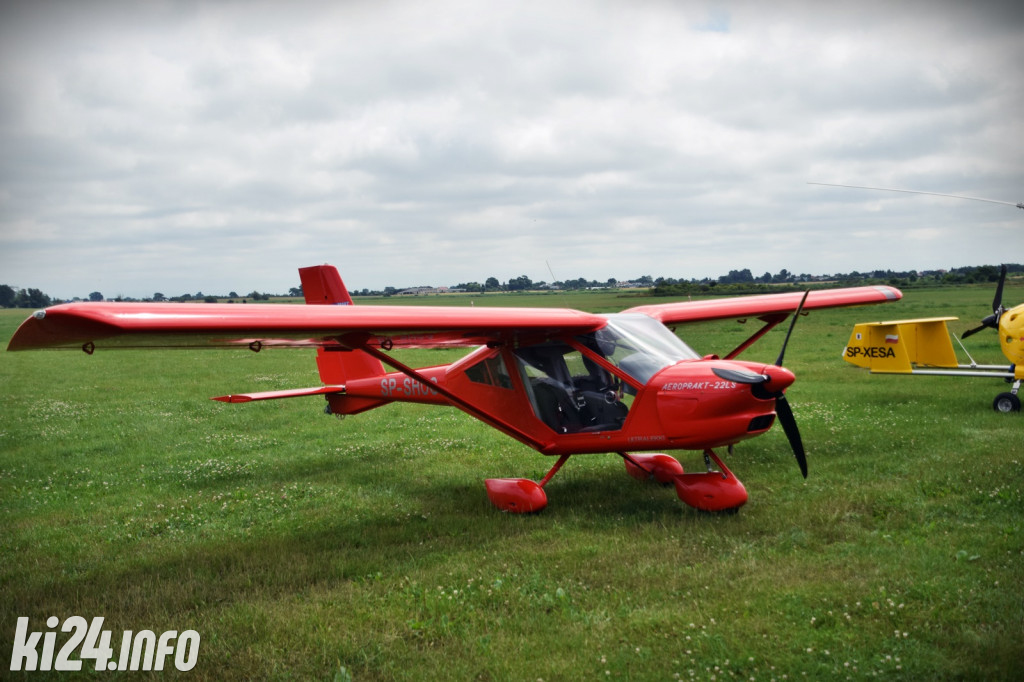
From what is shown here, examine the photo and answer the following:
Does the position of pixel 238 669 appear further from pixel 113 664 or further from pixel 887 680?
pixel 887 680

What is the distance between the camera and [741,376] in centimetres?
700

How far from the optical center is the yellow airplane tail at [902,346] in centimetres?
1445

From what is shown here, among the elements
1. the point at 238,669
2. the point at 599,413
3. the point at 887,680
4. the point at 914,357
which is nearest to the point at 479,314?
the point at 599,413

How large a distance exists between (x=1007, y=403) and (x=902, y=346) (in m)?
2.17

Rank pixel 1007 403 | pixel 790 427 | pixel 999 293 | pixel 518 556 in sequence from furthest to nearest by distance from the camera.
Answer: pixel 999 293 → pixel 1007 403 → pixel 790 427 → pixel 518 556

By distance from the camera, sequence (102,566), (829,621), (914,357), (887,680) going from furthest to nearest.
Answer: (914,357) → (102,566) → (829,621) → (887,680)

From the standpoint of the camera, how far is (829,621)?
16.7 feet

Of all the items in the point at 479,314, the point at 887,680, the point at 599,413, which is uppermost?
the point at 479,314

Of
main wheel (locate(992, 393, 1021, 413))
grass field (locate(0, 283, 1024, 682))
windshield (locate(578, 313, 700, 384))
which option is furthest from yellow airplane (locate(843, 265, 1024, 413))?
windshield (locate(578, 313, 700, 384))

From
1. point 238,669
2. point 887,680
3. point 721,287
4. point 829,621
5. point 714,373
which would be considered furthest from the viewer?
point 721,287

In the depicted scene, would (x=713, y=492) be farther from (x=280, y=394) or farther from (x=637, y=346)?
(x=280, y=394)

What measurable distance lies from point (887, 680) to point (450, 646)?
286cm

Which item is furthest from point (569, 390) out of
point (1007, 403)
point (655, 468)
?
point (1007, 403)

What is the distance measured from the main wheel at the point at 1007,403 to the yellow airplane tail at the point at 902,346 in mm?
1675
